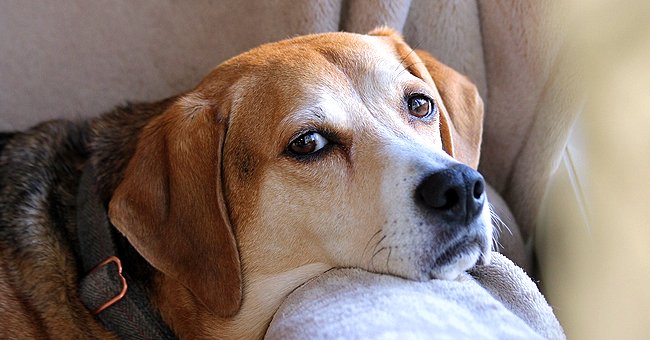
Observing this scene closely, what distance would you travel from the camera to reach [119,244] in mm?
2193

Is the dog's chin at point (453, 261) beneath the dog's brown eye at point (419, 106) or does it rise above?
beneath

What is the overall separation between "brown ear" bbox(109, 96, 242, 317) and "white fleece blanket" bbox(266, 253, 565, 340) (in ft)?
0.70

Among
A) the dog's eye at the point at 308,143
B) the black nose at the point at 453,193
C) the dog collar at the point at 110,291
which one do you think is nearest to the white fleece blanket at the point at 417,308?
the black nose at the point at 453,193

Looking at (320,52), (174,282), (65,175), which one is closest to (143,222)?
(174,282)

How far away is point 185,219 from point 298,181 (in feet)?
1.12

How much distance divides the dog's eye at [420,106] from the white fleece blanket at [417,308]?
1.61ft

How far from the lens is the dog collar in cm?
209

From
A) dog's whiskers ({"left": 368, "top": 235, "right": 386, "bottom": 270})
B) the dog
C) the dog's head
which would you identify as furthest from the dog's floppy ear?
dog's whiskers ({"left": 368, "top": 235, "right": 386, "bottom": 270})

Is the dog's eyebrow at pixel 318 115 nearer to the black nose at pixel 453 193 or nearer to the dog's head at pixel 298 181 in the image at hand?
the dog's head at pixel 298 181

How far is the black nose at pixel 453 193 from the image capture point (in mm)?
1735

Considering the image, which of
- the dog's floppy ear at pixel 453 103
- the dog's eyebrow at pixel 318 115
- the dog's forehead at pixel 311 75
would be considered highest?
the dog's forehead at pixel 311 75

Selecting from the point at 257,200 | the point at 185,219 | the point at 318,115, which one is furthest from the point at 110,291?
the point at 318,115

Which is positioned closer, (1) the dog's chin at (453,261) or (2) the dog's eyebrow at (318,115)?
(1) the dog's chin at (453,261)

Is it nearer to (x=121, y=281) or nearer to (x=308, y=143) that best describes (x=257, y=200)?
(x=308, y=143)
